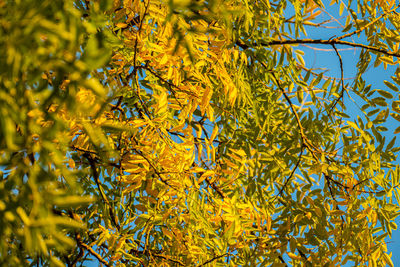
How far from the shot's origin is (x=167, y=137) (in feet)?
4.61

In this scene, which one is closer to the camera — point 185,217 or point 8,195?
point 8,195

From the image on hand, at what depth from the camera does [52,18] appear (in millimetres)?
664

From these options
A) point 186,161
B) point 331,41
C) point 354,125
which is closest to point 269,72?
point 331,41

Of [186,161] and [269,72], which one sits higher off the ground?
[269,72]

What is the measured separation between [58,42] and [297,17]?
119 centimetres

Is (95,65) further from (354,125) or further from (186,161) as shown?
(354,125)

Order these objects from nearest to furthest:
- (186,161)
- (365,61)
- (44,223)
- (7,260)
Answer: (44,223) → (7,260) → (186,161) → (365,61)

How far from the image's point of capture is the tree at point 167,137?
0.64 m

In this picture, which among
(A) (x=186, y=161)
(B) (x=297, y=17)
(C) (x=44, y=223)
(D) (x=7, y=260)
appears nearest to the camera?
(C) (x=44, y=223)

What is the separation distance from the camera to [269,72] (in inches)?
76.2

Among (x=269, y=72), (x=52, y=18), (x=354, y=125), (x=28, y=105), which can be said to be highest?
(x=269, y=72)

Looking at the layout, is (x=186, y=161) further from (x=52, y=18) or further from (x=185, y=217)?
(x=52, y=18)

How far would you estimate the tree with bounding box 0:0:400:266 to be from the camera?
0.64 m

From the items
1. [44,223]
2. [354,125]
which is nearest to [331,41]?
[354,125]
